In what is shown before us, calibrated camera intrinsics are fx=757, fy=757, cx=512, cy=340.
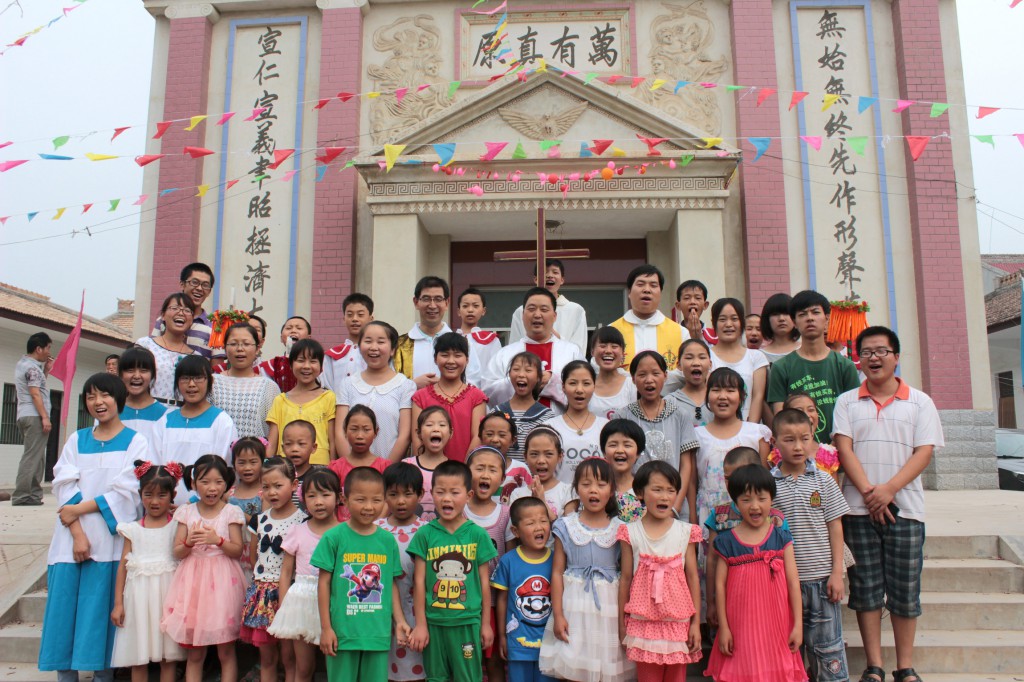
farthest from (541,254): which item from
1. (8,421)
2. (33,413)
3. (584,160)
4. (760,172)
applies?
(8,421)

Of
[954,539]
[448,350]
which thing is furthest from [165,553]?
[954,539]

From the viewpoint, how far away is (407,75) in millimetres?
9672

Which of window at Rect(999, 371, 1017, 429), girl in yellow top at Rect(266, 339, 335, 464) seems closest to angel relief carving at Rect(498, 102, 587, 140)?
girl in yellow top at Rect(266, 339, 335, 464)

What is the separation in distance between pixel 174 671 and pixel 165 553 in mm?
553

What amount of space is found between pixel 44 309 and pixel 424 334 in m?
14.5

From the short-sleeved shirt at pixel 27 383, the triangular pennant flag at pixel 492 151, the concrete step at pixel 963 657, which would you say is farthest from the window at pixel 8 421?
the concrete step at pixel 963 657

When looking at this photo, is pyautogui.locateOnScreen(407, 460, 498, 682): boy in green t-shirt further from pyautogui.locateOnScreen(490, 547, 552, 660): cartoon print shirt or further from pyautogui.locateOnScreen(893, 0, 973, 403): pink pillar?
pyautogui.locateOnScreen(893, 0, 973, 403): pink pillar

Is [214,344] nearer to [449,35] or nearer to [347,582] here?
[347,582]

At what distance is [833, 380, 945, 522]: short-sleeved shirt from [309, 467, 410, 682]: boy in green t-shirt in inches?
85.5

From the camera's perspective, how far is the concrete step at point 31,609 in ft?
13.9

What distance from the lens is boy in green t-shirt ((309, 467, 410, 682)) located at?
3.10 meters

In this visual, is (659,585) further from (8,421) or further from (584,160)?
(8,421)

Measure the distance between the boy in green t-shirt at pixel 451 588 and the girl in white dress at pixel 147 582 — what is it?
1204mm

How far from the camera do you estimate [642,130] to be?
897 cm
